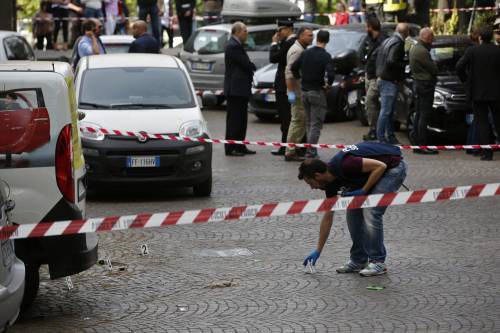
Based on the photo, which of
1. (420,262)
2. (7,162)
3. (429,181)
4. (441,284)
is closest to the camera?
(7,162)

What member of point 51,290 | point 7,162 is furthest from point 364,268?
point 7,162

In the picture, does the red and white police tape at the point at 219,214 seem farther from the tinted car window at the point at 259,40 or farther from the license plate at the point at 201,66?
the tinted car window at the point at 259,40

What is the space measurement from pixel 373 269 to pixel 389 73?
29.3 ft

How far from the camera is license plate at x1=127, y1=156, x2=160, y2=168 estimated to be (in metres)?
13.7

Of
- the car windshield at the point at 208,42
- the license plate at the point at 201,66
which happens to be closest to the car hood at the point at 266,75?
the license plate at the point at 201,66

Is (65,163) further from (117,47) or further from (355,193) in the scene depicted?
(117,47)

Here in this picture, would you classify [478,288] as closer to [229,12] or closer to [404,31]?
[404,31]

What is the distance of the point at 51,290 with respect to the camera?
9477mm

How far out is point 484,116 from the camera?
17031mm

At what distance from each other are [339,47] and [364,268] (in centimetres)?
1346

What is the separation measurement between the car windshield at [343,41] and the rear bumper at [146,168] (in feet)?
30.0

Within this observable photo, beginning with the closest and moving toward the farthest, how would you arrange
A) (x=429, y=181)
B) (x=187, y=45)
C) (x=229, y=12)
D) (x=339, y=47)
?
Answer: 1. (x=429, y=181)
2. (x=339, y=47)
3. (x=187, y=45)
4. (x=229, y=12)

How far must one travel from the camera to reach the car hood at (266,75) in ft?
73.4

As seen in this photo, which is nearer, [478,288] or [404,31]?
[478,288]
